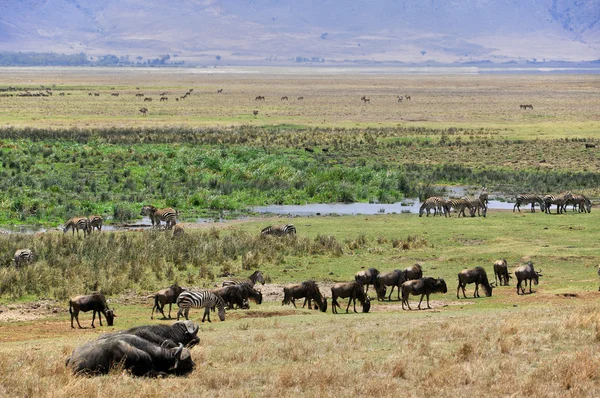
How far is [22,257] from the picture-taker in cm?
2561

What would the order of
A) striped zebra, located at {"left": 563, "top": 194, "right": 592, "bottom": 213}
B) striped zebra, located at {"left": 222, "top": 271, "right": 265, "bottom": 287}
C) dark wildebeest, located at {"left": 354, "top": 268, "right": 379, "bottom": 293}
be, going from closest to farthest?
striped zebra, located at {"left": 222, "top": 271, "right": 265, "bottom": 287}, dark wildebeest, located at {"left": 354, "top": 268, "right": 379, "bottom": 293}, striped zebra, located at {"left": 563, "top": 194, "right": 592, "bottom": 213}

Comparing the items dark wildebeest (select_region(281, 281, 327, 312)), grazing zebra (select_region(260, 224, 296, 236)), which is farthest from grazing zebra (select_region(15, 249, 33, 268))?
grazing zebra (select_region(260, 224, 296, 236))

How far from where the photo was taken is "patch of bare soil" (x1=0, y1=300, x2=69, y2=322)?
2069 centimetres

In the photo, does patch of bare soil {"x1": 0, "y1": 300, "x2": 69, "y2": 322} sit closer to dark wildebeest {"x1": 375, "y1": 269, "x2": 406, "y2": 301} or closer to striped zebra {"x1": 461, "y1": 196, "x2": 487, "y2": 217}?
dark wildebeest {"x1": 375, "y1": 269, "x2": 406, "y2": 301}

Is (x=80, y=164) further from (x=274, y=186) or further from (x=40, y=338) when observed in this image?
(x=40, y=338)

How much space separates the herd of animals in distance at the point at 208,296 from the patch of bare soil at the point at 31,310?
119 cm

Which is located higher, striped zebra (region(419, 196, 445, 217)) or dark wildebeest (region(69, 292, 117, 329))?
striped zebra (region(419, 196, 445, 217))

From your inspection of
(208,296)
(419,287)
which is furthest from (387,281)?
(208,296)

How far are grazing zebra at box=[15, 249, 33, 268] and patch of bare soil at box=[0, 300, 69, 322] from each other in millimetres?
3574

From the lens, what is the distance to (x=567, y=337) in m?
15.2

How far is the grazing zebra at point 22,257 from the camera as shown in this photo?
25.5m

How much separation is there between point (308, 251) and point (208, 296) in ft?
33.4

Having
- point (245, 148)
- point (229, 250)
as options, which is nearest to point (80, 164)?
point (245, 148)

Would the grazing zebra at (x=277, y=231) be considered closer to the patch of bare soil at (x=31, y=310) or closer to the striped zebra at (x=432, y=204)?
the striped zebra at (x=432, y=204)
